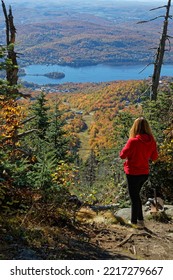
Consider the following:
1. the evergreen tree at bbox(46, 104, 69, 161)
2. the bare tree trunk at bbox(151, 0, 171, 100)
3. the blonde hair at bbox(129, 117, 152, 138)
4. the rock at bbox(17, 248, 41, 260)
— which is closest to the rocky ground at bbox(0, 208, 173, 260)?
the rock at bbox(17, 248, 41, 260)

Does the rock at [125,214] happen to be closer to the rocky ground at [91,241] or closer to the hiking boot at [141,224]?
the rocky ground at [91,241]

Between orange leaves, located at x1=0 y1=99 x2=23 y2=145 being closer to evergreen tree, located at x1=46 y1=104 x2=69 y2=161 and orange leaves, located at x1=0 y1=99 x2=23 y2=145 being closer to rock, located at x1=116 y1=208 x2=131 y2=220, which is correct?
rock, located at x1=116 y1=208 x2=131 y2=220

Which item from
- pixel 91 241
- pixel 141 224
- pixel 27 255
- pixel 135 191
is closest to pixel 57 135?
pixel 141 224

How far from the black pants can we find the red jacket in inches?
4.7

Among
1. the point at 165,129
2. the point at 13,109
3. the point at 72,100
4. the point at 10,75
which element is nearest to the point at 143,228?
the point at 13,109

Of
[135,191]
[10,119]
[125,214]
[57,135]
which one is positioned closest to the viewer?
[135,191]

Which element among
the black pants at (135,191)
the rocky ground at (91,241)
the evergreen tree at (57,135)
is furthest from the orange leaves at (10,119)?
the evergreen tree at (57,135)

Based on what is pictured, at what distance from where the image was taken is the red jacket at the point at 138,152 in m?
6.55

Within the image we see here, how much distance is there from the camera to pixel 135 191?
6973 millimetres

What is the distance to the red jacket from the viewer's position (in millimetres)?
6551

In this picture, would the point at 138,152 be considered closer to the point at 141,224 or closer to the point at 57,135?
the point at 141,224

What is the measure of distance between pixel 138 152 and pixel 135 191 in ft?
2.81

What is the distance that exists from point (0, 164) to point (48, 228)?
143 centimetres
